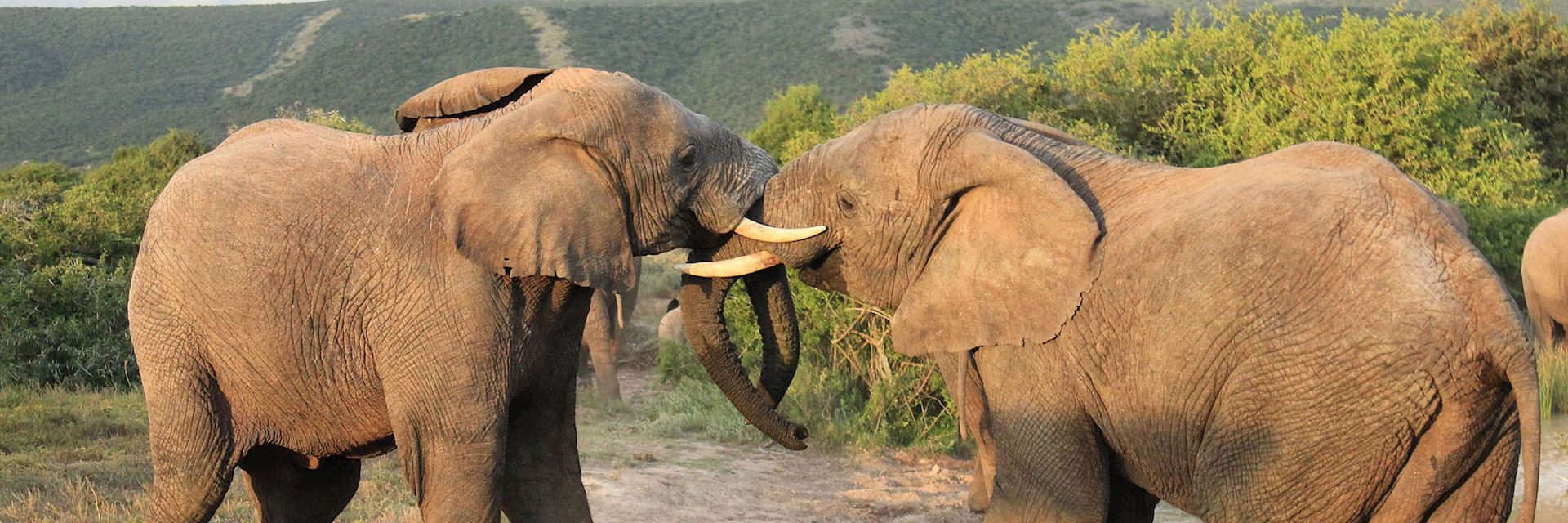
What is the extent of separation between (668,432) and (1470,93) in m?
8.83

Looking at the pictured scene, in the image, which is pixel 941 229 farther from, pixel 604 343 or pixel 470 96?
pixel 604 343

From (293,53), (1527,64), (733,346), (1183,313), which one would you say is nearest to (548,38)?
(293,53)

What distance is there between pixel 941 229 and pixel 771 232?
62 centimetres

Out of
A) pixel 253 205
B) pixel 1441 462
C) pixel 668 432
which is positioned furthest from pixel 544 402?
pixel 668 432

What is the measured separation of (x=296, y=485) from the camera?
573 cm

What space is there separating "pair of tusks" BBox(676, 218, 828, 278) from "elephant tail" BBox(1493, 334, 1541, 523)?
2.18m

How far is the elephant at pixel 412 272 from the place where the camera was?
484cm

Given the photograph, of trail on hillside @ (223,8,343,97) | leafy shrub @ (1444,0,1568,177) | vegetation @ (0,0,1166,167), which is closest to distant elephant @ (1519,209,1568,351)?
leafy shrub @ (1444,0,1568,177)

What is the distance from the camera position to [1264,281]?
421 cm

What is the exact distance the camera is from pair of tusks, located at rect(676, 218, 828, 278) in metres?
5.16

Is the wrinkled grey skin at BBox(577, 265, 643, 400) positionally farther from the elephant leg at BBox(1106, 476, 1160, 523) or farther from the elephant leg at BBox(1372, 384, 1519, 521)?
the elephant leg at BBox(1372, 384, 1519, 521)

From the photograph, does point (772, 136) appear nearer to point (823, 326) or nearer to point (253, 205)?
point (823, 326)

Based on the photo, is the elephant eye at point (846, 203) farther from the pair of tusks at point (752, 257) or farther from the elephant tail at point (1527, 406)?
the elephant tail at point (1527, 406)

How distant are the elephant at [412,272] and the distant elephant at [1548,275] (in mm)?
11256
